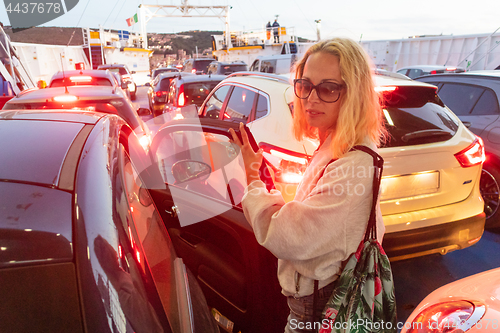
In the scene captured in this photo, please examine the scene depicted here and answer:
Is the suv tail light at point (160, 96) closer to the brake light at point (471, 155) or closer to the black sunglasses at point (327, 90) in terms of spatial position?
the brake light at point (471, 155)

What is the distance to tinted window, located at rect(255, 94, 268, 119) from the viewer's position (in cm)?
315

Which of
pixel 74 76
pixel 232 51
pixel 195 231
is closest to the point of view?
pixel 195 231

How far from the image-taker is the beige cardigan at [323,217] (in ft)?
3.66

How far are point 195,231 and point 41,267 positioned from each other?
132 centimetres

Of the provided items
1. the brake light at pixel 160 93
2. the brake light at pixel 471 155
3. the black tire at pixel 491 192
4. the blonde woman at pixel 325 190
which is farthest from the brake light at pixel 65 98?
the brake light at pixel 160 93

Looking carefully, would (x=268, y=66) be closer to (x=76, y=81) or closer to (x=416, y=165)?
(x=76, y=81)

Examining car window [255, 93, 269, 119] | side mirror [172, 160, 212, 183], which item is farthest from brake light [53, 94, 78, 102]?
side mirror [172, 160, 212, 183]

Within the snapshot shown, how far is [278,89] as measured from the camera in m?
3.12

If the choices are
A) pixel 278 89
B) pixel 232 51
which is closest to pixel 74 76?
pixel 278 89

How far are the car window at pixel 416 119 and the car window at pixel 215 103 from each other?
2.16 metres

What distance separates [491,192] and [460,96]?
143 cm

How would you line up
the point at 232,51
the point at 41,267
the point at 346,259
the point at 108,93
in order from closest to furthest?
1. the point at 41,267
2. the point at 346,259
3. the point at 108,93
4. the point at 232,51

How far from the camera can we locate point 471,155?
286cm

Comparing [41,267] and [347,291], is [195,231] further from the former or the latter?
[41,267]
